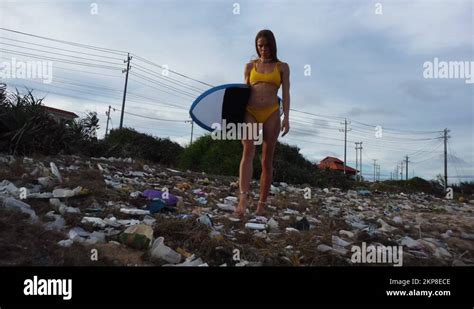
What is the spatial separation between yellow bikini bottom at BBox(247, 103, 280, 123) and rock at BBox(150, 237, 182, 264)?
1582 millimetres

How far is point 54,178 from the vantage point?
4289mm

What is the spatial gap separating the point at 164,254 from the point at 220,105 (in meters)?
1.87

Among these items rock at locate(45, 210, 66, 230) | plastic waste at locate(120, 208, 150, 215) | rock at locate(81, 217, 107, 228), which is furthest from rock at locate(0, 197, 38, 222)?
plastic waste at locate(120, 208, 150, 215)

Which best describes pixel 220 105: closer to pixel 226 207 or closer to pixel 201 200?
pixel 226 207

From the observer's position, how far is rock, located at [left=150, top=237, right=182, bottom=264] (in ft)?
7.70

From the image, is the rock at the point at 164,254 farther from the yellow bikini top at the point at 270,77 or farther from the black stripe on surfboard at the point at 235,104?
the yellow bikini top at the point at 270,77

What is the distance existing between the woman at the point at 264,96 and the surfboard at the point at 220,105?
0.24 ft

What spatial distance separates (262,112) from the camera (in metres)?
3.52

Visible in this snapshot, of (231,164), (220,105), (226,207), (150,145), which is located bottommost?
(226,207)

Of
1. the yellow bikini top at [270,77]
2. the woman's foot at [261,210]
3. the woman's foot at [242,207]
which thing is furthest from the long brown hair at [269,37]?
the woman's foot at [261,210]

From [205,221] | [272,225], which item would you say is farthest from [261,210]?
[205,221]

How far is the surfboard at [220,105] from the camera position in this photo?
3533 millimetres
